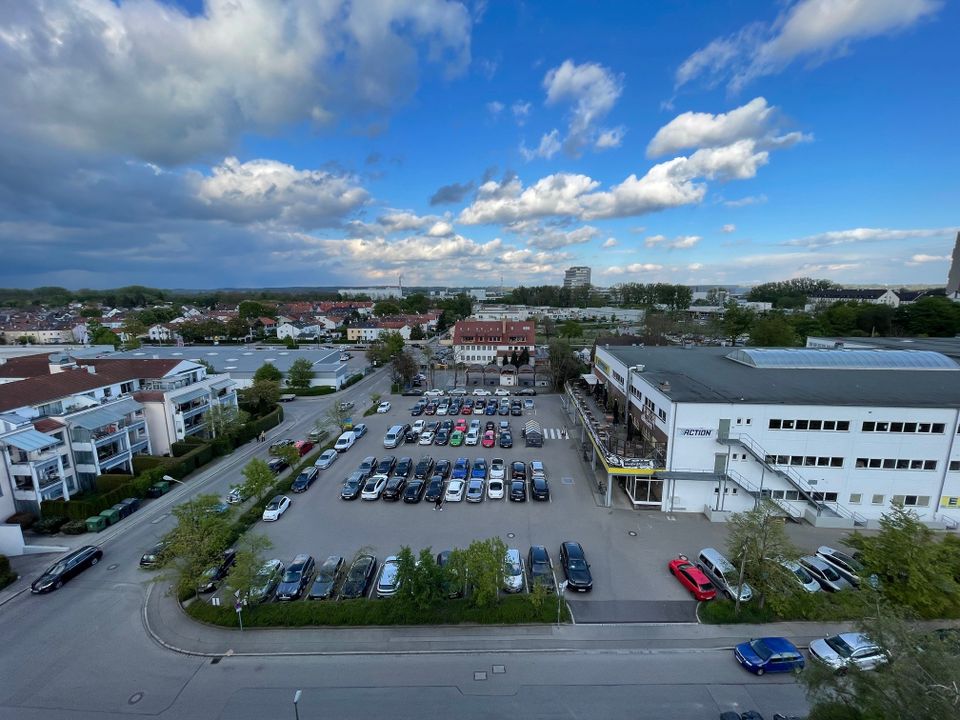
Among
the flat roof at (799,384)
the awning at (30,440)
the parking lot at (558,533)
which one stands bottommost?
the parking lot at (558,533)

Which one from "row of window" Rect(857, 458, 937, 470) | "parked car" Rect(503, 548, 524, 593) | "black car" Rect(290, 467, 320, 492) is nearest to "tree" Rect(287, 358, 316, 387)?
Result: "black car" Rect(290, 467, 320, 492)

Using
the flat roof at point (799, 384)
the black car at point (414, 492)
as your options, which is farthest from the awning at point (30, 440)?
the flat roof at point (799, 384)

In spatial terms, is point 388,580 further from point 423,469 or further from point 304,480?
point 304,480

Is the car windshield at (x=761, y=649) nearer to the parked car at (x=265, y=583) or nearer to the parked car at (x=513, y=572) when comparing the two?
the parked car at (x=513, y=572)

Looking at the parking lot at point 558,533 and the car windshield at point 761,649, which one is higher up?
the car windshield at point 761,649

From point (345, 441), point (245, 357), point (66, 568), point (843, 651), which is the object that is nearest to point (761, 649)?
point (843, 651)

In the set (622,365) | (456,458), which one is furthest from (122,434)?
(622,365)

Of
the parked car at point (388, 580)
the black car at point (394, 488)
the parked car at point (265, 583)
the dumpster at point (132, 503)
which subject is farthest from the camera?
the black car at point (394, 488)
